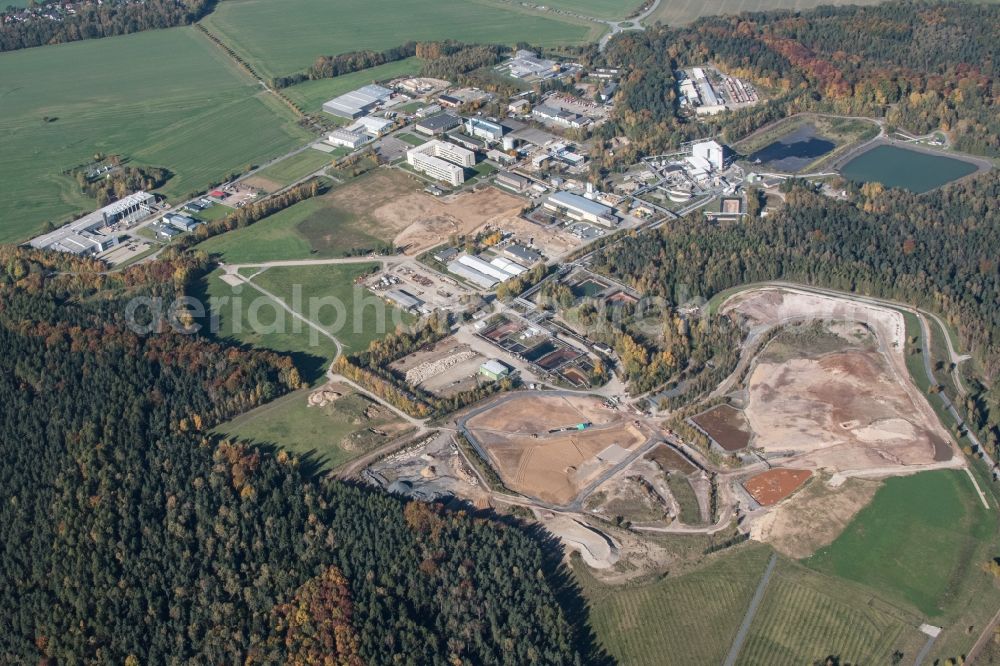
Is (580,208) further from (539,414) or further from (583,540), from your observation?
(583,540)

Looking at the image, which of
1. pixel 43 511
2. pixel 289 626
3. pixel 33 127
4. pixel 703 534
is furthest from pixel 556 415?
pixel 33 127

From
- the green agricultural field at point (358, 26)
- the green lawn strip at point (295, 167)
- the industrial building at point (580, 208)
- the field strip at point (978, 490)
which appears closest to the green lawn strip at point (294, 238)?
the green lawn strip at point (295, 167)

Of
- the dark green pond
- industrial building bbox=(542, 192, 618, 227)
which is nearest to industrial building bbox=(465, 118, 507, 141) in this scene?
industrial building bbox=(542, 192, 618, 227)

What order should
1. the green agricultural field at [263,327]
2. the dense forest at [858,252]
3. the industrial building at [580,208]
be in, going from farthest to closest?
the industrial building at [580,208] → the dense forest at [858,252] → the green agricultural field at [263,327]

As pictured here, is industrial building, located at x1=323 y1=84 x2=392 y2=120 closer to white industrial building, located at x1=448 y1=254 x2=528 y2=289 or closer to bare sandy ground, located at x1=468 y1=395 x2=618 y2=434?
white industrial building, located at x1=448 y1=254 x2=528 y2=289

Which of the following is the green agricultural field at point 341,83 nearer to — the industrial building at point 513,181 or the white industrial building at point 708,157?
the industrial building at point 513,181

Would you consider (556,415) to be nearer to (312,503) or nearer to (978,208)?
(312,503)
